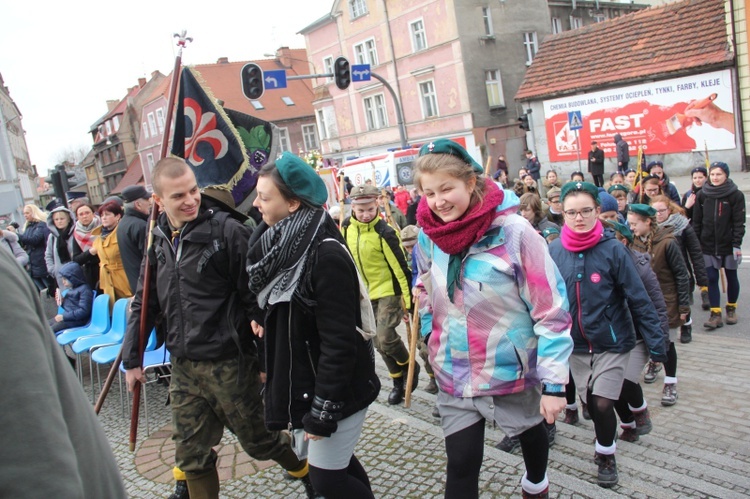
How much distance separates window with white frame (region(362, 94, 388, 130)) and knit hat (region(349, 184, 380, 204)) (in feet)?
105

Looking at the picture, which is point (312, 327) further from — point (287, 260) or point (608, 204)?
point (608, 204)

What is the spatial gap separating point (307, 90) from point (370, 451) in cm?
5605

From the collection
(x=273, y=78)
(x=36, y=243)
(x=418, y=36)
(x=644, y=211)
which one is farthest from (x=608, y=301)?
(x=418, y=36)

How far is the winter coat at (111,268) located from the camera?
21.9 feet

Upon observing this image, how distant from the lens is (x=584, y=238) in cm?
381

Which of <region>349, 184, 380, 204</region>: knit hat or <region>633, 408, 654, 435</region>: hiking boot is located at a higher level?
<region>349, 184, 380, 204</region>: knit hat

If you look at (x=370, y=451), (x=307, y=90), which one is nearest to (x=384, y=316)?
(x=370, y=451)

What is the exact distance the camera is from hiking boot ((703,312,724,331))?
683cm

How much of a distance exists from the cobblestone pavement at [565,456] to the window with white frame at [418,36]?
99.4 ft

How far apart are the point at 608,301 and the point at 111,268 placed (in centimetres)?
534

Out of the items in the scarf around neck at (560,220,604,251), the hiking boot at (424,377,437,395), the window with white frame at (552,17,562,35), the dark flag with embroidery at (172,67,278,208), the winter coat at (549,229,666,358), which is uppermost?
the window with white frame at (552,17,562,35)

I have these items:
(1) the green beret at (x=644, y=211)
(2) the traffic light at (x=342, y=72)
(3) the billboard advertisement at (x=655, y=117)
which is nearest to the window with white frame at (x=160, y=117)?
(3) the billboard advertisement at (x=655, y=117)

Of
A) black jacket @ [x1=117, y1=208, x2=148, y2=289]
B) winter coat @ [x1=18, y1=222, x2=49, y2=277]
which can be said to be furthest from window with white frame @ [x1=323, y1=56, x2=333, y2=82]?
black jacket @ [x1=117, y1=208, x2=148, y2=289]

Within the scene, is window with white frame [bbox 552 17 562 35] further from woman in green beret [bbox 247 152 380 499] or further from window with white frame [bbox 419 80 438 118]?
woman in green beret [bbox 247 152 380 499]
